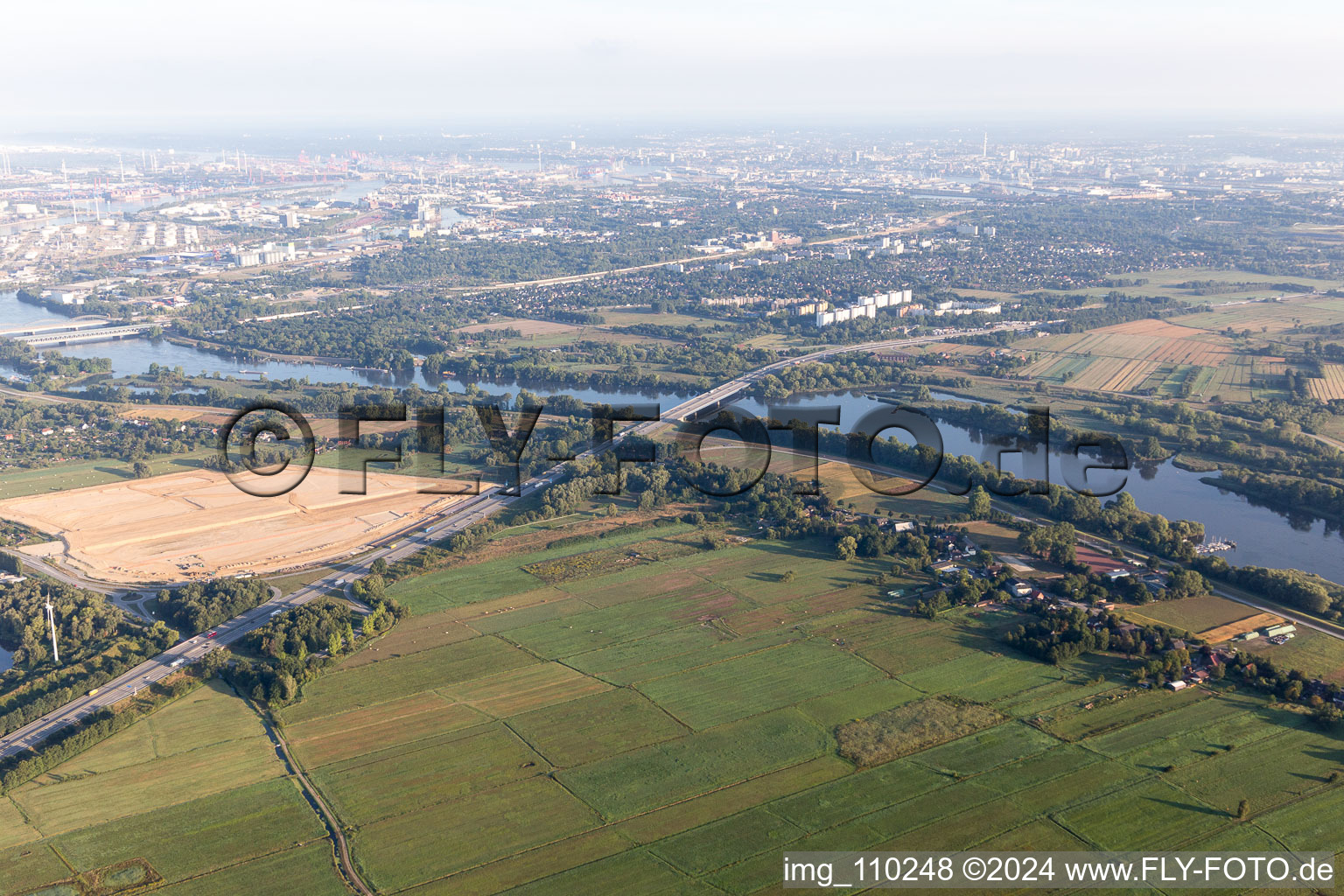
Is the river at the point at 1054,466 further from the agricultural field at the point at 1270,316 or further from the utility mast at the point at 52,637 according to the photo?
the utility mast at the point at 52,637

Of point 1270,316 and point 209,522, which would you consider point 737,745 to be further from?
point 1270,316

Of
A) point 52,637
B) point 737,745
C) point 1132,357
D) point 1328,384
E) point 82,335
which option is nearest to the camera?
point 737,745

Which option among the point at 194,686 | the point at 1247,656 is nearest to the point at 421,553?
the point at 194,686

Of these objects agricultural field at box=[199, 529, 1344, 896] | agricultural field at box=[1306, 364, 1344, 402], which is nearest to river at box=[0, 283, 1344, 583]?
agricultural field at box=[199, 529, 1344, 896]

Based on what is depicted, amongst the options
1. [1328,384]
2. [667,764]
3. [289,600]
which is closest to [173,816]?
[667,764]

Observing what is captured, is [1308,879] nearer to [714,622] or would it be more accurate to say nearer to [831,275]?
[714,622]

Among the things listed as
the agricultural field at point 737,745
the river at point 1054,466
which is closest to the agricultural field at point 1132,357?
the river at point 1054,466

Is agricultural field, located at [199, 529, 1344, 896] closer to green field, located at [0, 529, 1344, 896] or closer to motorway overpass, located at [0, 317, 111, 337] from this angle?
green field, located at [0, 529, 1344, 896]
